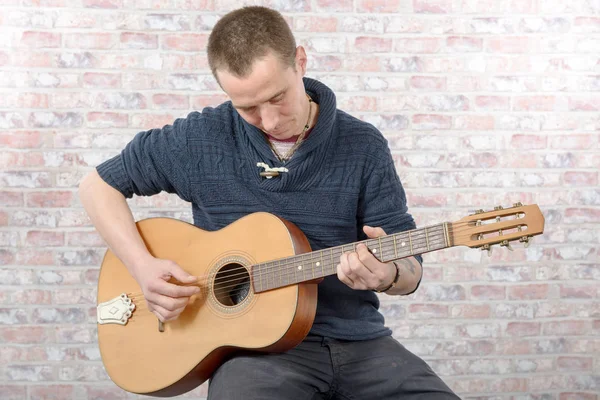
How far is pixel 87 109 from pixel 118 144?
7.7 inches

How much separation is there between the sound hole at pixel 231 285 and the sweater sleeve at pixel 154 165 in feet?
0.99

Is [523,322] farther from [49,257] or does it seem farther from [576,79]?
[49,257]

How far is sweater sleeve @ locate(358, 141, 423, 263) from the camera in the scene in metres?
1.93

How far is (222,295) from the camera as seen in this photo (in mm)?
1889

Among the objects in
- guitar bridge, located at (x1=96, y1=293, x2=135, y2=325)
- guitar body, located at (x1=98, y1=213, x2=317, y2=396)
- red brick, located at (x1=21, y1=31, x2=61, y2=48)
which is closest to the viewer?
guitar body, located at (x1=98, y1=213, x2=317, y2=396)

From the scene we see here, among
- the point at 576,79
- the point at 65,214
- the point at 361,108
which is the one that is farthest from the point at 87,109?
the point at 576,79

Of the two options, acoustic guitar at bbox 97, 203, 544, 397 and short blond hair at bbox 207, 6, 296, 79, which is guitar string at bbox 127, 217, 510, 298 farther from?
short blond hair at bbox 207, 6, 296, 79

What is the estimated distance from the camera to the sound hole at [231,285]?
1.86 meters

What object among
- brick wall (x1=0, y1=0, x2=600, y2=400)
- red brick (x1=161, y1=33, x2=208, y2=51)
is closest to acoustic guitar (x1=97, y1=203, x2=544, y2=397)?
brick wall (x1=0, y1=0, x2=600, y2=400)

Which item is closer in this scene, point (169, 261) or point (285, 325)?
point (285, 325)

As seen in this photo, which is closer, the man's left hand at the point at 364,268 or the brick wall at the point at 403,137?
the man's left hand at the point at 364,268

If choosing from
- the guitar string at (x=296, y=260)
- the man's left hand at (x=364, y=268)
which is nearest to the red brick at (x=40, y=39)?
the guitar string at (x=296, y=260)

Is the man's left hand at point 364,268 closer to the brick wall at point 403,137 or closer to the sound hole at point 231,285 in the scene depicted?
the sound hole at point 231,285

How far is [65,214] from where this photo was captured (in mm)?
3072
